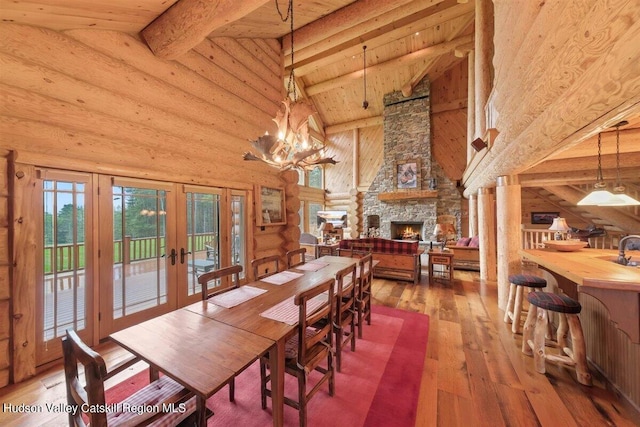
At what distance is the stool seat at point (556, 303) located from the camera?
6.75ft

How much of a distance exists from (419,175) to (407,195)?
2.74ft

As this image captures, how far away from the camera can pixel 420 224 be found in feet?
28.9

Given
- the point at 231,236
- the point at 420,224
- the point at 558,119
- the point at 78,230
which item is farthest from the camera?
the point at 420,224

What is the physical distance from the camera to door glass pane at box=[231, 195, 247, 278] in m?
4.15

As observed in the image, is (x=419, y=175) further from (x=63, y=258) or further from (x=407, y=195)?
(x=63, y=258)

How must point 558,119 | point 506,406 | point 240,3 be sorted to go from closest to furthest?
point 558,119 → point 506,406 → point 240,3

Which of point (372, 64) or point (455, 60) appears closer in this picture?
point (372, 64)

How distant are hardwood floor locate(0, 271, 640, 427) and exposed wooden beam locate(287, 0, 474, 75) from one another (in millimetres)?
5660

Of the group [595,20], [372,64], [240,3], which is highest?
[372,64]

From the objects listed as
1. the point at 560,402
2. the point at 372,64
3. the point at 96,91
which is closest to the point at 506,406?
the point at 560,402

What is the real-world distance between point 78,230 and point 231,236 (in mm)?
1867

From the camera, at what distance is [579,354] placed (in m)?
2.09

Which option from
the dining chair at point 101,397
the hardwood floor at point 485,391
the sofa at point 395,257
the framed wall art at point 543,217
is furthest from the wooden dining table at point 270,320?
the framed wall art at point 543,217

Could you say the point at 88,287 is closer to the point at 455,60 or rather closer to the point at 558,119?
the point at 558,119
